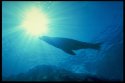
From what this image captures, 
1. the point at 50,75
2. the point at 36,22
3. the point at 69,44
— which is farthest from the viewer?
the point at 36,22

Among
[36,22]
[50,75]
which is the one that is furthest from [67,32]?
[50,75]

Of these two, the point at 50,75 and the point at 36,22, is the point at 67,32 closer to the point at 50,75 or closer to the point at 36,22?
the point at 36,22

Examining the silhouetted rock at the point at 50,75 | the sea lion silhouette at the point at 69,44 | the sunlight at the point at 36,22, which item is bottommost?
the silhouetted rock at the point at 50,75

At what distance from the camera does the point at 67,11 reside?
11.0 metres

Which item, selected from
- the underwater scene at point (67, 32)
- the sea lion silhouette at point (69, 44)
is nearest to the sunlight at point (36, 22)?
the underwater scene at point (67, 32)

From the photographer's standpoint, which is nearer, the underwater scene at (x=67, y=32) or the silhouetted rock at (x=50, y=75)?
the silhouetted rock at (x=50, y=75)

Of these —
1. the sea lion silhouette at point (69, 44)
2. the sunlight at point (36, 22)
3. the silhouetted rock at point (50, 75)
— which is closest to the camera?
the silhouetted rock at point (50, 75)

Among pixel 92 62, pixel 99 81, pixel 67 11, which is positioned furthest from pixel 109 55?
pixel 99 81

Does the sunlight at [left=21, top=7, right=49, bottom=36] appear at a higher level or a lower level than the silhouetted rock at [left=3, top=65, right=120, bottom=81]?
higher

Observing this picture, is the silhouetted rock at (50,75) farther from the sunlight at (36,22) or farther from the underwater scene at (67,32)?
the sunlight at (36,22)

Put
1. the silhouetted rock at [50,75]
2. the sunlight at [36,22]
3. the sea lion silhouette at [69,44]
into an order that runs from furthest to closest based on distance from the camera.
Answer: the sunlight at [36,22] < the sea lion silhouette at [69,44] < the silhouetted rock at [50,75]

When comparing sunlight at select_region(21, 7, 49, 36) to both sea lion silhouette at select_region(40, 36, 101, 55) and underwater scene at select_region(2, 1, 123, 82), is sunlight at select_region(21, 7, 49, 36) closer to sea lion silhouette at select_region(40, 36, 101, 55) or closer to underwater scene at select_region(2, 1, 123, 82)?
underwater scene at select_region(2, 1, 123, 82)

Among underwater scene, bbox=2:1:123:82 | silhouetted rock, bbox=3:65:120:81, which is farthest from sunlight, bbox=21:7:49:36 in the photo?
silhouetted rock, bbox=3:65:120:81

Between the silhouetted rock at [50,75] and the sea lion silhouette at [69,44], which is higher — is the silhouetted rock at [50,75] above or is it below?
below
